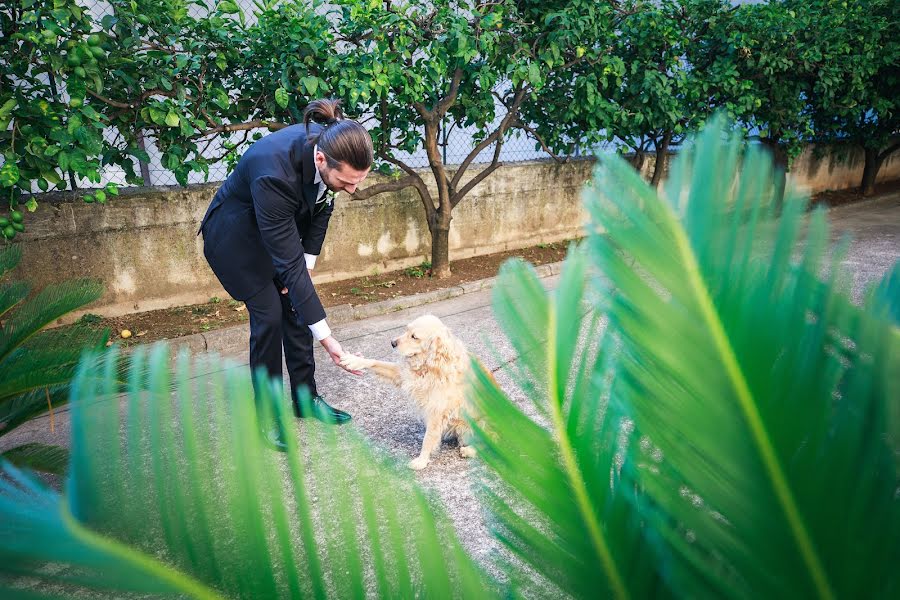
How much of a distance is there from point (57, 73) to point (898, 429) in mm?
5830

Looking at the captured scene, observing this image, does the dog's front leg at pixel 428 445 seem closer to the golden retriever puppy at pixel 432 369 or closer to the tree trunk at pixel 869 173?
the golden retriever puppy at pixel 432 369

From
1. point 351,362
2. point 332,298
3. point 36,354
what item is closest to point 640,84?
point 332,298

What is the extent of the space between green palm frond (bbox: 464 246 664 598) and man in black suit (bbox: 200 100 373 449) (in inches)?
109

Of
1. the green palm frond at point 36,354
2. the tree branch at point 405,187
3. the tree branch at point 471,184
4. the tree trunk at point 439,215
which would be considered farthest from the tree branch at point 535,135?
the green palm frond at point 36,354

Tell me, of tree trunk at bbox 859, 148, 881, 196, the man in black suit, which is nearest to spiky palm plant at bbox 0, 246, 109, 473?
the man in black suit

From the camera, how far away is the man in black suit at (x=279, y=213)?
3.33m

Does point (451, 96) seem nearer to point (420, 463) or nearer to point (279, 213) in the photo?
point (279, 213)

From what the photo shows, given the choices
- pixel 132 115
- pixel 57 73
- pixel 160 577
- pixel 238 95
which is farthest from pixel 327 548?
pixel 238 95

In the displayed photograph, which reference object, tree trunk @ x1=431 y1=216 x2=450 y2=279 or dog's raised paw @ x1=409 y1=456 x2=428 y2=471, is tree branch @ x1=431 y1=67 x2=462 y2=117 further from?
dog's raised paw @ x1=409 y1=456 x2=428 y2=471

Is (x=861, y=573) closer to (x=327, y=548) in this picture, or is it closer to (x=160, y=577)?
(x=327, y=548)

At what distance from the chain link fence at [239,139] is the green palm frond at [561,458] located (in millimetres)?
5782

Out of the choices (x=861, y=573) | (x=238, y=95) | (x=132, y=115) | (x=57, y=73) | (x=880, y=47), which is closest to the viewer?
(x=861, y=573)

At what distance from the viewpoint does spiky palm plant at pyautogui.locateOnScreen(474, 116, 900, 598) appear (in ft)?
1.45

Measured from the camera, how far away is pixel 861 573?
0.44 m
